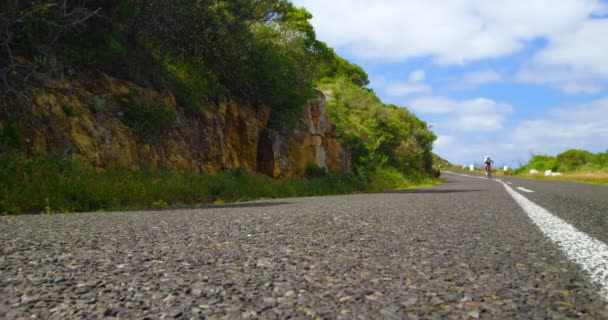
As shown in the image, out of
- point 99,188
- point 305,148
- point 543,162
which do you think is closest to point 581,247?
point 99,188

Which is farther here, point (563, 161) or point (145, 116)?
point (563, 161)

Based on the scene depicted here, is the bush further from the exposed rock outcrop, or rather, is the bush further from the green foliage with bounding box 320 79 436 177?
the green foliage with bounding box 320 79 436 177

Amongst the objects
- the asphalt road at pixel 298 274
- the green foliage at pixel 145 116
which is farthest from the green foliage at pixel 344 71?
the asphalt road at pixel 298 274

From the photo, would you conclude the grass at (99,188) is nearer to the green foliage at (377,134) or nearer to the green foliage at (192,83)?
the green foliage at (192,83)

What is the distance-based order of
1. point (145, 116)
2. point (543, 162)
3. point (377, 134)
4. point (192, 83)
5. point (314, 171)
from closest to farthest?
point (145, 116), point (192, 83), point (314, 171), point (377, 134), point (543, 162)

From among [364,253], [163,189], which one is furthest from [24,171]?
[364,253]

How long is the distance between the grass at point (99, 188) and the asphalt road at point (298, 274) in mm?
3454

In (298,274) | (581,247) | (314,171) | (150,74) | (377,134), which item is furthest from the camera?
(377,134)

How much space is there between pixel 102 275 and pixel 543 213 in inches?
202

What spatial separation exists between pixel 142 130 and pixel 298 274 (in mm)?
9867

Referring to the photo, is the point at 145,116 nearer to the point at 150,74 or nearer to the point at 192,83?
the point at 150,74

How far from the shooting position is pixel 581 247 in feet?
10.2

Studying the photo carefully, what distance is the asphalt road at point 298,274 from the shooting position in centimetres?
182

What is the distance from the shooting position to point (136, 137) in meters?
11.1
